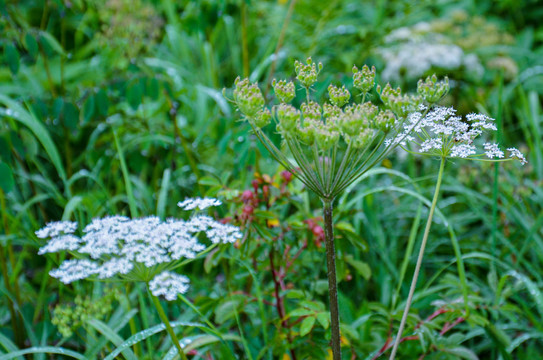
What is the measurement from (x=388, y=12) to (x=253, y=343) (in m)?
3.86

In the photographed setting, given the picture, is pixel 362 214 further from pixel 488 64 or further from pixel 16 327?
pixel 488 64

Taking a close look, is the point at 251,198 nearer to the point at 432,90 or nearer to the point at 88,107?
the point at 432,90

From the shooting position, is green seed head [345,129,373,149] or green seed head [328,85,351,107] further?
green seed head [328,85,351,107]

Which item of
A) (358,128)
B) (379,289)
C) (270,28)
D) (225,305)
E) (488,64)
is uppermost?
(270,28)

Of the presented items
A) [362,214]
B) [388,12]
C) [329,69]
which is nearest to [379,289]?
[362,214]

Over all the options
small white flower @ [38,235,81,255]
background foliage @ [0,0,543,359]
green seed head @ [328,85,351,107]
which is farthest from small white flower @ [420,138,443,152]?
small white flower @ [38,235,81,255]

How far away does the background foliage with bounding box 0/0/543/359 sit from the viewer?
70.9 inches

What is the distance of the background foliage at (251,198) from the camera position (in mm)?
1802

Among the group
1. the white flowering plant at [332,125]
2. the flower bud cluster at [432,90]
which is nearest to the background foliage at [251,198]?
the white flowering plant at [332,125]

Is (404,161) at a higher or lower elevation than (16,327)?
higher

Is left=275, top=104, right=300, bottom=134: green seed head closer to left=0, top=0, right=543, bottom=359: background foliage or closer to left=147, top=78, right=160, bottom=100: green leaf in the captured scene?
left=0, top=0, right=543, bottom=359: background foliage

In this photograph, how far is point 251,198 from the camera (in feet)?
5.75

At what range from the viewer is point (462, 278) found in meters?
1.69

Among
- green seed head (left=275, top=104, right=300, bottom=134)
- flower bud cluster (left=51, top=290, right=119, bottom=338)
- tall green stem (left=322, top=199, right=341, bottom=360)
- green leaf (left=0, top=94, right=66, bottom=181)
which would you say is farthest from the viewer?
green leaf (left=0, top=94, right=66, bottom=181)
